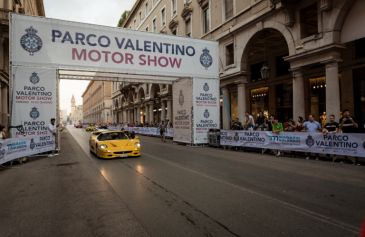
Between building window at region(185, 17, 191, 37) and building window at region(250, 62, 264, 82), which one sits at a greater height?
building window at region(185, 17, 191, 37)

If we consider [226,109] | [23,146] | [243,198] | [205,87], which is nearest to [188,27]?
[226,109]

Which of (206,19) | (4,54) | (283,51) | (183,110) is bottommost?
(183,110)

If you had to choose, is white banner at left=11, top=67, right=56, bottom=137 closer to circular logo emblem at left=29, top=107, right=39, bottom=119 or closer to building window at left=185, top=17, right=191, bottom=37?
circular logo emblem at left=29, top=107, right=39, bottom=119

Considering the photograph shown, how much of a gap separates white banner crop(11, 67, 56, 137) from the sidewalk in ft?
17.7

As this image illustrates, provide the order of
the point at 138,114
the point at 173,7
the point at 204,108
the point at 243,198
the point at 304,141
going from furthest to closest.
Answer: the point at 138,114 < the point at 173,7 < the point at 204,108 < the point at 304,141 < the point at 243,198

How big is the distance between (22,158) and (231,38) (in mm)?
18308

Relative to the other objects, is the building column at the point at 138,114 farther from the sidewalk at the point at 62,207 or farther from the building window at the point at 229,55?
the sidewalk at the point at 62,207

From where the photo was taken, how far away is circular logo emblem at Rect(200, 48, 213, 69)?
2030 centimetres

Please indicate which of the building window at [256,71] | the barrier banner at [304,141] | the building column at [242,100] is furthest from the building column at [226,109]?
the barrier banner at [304,141]

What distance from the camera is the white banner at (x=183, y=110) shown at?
20.3 meters

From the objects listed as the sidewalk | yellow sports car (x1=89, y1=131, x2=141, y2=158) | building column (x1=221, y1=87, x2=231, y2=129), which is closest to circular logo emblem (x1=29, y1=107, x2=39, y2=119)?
yellow sports car (x1=89, y1=131, x2=141, y2=158)

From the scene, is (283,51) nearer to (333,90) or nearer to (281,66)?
(281,66)

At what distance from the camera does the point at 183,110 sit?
21.2 m

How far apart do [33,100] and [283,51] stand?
59.5ft
